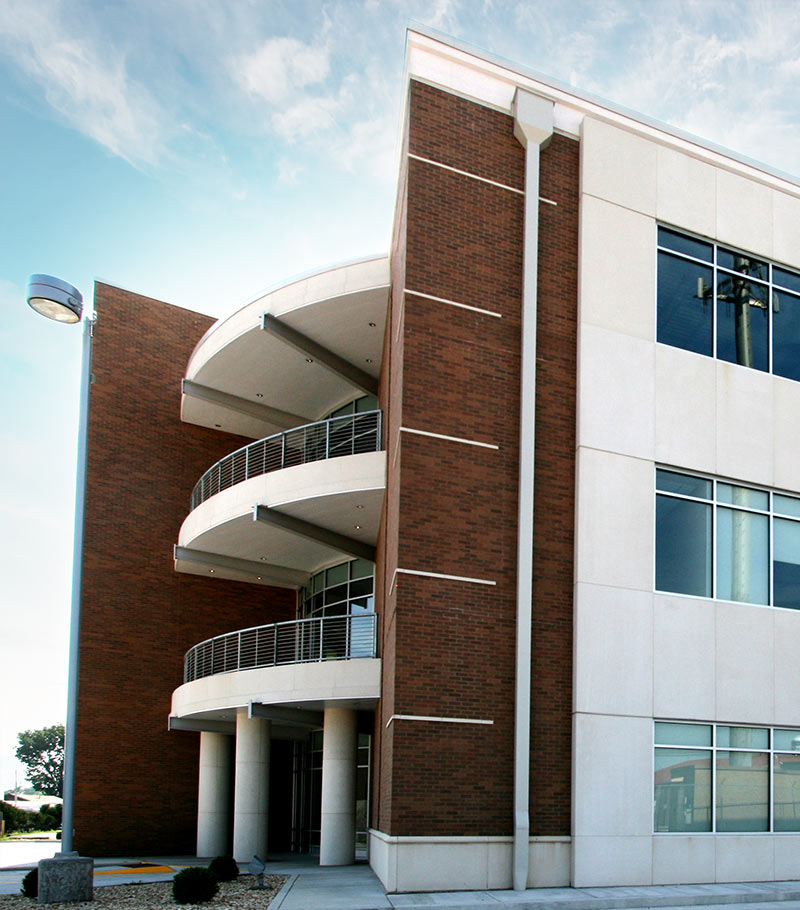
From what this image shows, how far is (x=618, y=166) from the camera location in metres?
17.4

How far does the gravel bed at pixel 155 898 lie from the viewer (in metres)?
13.3

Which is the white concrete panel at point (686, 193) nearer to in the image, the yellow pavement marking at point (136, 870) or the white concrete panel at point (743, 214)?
the white concrete panel at point (743, 214)

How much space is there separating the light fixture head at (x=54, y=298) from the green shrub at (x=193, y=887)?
7996mm

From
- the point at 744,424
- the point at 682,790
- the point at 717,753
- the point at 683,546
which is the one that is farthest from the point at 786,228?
the point at 682,790

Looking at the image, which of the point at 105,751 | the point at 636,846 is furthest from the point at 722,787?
the point at 105,751

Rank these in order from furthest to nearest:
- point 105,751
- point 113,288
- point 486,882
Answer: point 113,288 → point 105,751 → point 486,882

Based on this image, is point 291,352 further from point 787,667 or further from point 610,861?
point 610,861

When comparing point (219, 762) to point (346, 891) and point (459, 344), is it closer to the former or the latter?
point (346, 891)

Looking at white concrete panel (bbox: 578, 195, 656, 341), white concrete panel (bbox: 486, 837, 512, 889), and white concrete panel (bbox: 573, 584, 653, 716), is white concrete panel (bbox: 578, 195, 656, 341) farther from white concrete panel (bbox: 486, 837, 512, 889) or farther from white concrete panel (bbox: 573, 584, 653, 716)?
white concrete panel (bbox: 486, 837, 512, 889)

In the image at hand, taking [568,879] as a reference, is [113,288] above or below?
above

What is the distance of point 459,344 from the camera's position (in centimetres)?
1590

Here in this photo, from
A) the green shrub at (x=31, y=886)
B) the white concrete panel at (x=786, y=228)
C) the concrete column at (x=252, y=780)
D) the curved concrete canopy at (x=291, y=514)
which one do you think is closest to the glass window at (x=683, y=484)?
the white concrete panel at (x=786, y=228)

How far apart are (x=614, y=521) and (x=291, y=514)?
7.14 metres

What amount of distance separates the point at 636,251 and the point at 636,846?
9735 mm
